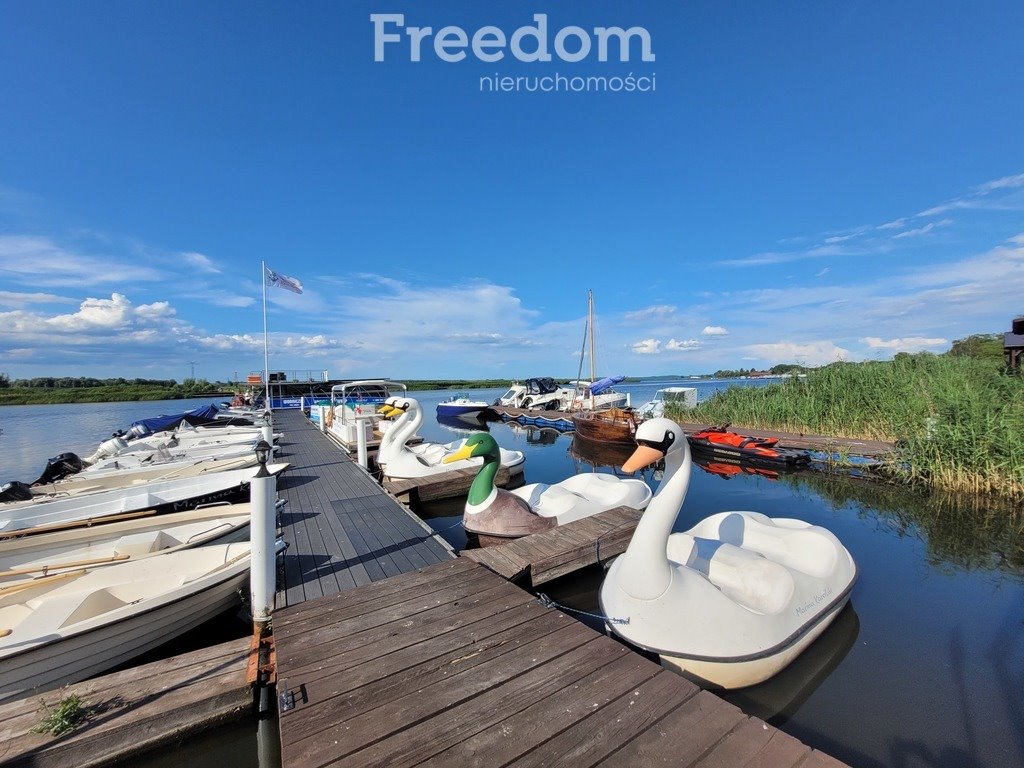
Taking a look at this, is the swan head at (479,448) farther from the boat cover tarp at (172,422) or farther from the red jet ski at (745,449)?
the boat cover tarp at (172,422)

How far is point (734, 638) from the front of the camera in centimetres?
315

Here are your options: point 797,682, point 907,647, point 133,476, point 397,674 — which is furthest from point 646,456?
point 133,476

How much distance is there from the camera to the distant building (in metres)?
19.6

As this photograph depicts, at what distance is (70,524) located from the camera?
546 centimetres

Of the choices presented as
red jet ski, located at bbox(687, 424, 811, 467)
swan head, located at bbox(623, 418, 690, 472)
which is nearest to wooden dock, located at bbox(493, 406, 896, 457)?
red jet ski, located at bbox(687, 424, 811, 467)

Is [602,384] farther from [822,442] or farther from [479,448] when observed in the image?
[479,448]

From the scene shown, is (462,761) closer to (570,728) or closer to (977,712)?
(570,728)

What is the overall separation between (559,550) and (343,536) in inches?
112

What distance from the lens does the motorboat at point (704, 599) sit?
3.16m

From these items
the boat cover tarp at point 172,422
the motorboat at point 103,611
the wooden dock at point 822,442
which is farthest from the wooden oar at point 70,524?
the wooden dock at point 822,442

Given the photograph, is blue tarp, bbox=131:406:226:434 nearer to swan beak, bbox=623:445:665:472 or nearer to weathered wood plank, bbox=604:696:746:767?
swan beak, bbox=623:445:665:472

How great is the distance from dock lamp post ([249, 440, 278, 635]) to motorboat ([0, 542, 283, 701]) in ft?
1.85

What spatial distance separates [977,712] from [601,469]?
1060cm

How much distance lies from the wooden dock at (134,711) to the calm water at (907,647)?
28cm
